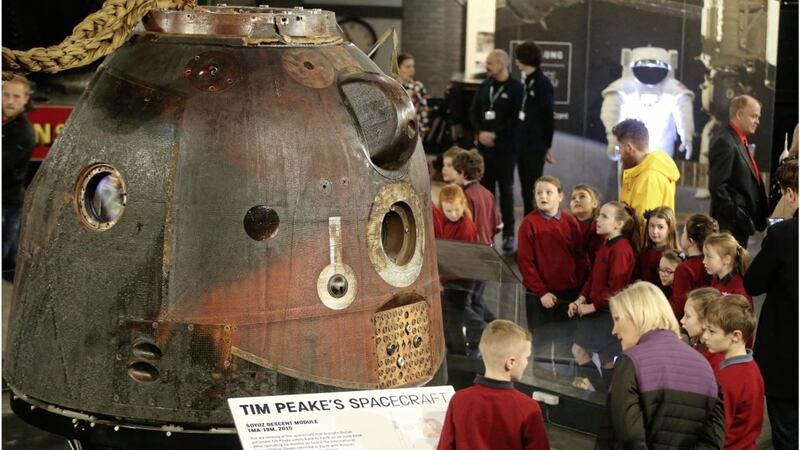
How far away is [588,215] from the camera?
8.85 metres

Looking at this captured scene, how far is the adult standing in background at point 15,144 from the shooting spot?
35.0ft

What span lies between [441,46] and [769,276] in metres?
10.2

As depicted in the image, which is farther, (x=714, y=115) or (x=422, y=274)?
(x=714, y=115)

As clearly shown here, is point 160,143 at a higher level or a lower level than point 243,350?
higher

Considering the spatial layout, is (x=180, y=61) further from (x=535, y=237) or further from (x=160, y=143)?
(x=535, y=237)

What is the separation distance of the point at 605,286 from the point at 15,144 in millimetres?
5276

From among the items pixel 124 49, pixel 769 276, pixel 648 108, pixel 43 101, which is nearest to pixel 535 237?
pixel 769 276

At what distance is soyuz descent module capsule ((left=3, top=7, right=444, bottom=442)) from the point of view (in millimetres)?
6000

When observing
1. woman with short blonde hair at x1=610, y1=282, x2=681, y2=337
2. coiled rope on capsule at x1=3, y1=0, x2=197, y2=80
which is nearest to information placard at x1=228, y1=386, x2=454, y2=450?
woman with short blonde hair at x1=610, y1=282, x2=681, y2=337

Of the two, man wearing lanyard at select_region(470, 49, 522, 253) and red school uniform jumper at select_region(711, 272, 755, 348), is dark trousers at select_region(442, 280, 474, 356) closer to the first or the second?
red school uniform jumper at select_region(711, 272, 755, 348)

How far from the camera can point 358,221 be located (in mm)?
6223

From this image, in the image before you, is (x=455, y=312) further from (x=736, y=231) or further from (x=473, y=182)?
(x=736, y=231)

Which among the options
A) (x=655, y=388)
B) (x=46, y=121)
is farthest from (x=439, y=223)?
(x=46, y=121)

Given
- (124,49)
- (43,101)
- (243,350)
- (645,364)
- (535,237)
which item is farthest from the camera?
(43,101)
